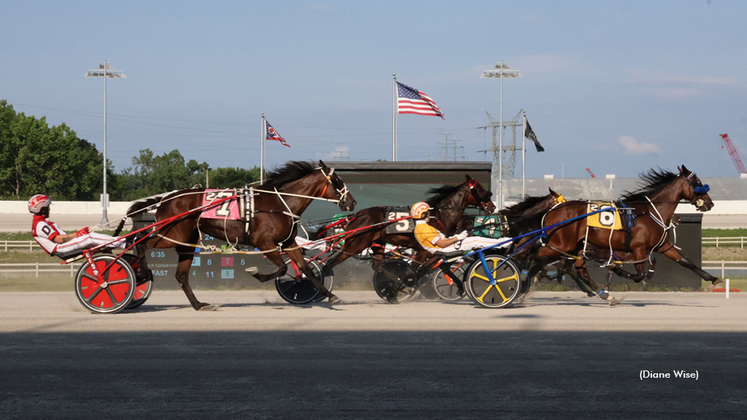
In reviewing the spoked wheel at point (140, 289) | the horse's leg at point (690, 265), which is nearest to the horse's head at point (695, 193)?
the horse's leg at point (690, 265)

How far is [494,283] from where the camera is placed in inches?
393

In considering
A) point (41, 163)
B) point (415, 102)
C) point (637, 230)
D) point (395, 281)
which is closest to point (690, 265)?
point (637, 230)

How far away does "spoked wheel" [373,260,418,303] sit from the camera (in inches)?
429

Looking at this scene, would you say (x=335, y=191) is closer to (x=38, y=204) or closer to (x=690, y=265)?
(x=38, y=204)

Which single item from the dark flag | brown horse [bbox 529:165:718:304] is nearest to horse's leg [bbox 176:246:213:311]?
brown horse [bbox 529:165:718:304]

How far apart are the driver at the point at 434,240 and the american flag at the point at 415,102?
12.4 meters

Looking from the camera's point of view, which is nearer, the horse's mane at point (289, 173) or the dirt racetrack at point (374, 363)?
the dirt racetrack at point (374, 363)

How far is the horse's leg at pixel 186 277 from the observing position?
9.82 metres

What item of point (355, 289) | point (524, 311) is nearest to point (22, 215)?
point (355, 289)

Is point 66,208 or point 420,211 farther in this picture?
point 66,208

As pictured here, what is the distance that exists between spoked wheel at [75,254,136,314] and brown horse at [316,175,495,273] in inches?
120

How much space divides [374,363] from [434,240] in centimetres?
448

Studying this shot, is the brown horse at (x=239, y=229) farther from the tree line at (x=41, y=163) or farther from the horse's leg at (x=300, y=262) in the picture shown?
the tree line at (x=41, y=163)

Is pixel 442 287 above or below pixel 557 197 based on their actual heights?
below
